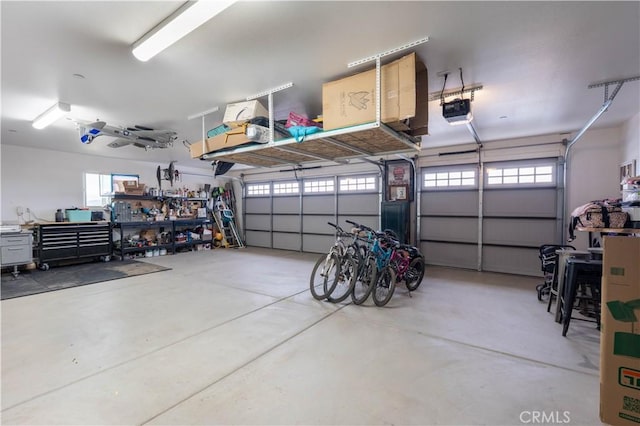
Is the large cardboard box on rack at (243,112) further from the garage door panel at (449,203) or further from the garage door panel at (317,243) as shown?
the garage door panel at (317,243)

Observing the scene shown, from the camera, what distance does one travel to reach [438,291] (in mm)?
4188

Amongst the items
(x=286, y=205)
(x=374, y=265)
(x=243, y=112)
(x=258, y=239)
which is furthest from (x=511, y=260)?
(x=258, y=239)

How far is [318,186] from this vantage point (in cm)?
811

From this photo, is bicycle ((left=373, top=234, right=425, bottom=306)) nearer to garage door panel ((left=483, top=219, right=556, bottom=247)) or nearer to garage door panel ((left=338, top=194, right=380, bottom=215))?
garage door panel ((left=483, top=219, right=556, bottom=247))

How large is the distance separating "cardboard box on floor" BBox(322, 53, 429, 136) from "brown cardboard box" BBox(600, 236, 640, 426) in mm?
1654

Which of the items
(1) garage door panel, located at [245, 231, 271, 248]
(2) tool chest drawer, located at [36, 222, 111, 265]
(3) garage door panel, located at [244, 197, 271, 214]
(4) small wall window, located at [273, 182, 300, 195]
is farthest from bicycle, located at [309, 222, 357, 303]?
(2) tool chest drawer, located at [36, 222, 111, 265]

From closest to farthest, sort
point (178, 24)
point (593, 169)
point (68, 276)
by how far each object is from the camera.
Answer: point (178, 24), point (593, 169), point (68, 276)

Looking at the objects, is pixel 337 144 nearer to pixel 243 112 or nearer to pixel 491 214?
pixel 243 112

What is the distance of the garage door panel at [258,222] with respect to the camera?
9.16 m

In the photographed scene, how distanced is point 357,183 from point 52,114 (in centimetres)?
591

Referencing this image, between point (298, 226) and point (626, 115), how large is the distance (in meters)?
6.98

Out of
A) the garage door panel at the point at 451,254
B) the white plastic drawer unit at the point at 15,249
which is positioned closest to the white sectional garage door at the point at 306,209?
the garage door panel at the point at 451,254

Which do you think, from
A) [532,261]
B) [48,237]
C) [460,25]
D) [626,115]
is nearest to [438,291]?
[532,261]

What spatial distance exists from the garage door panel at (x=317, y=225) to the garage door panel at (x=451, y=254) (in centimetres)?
258
